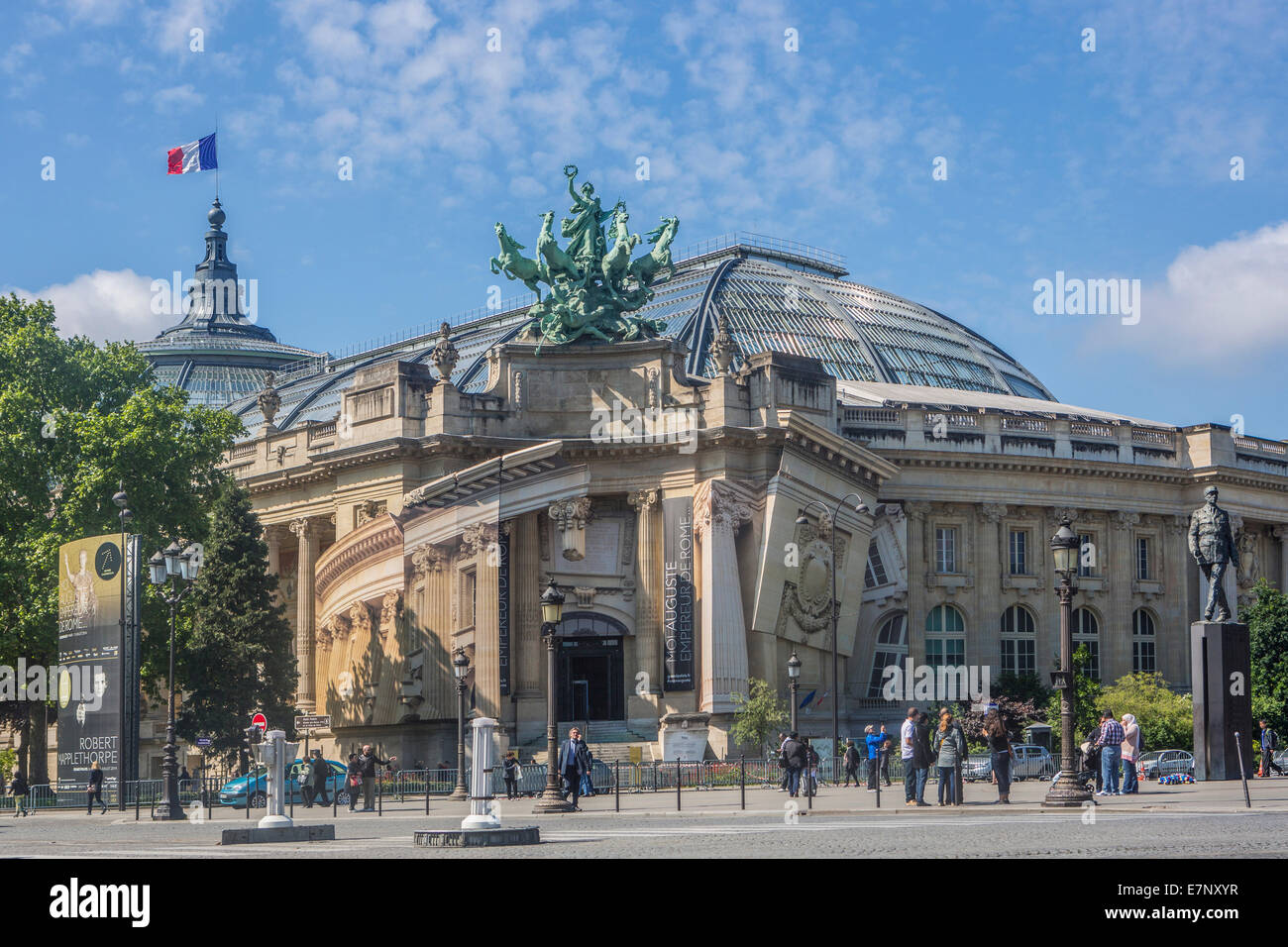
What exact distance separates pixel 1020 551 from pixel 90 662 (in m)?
43.5

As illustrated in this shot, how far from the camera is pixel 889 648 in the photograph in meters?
76.9

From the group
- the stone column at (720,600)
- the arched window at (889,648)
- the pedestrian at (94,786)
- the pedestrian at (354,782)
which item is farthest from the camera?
the arched window at (889,648)

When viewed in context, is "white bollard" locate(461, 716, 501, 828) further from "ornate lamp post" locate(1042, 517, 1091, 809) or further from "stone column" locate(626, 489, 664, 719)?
"stone column" locate(626, 489, 664, 719)

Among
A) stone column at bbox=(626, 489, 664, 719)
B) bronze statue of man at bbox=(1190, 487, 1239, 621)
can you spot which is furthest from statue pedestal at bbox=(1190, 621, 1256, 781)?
stone column at bbox=(626, 489, 664, 719)

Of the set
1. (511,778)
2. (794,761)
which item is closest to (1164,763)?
(794,761)

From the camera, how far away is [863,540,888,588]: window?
76.7 metres

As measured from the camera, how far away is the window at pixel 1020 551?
80.4 m

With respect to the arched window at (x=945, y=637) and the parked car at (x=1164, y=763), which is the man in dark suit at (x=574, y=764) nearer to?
the parked car at (x=1164, y=763)

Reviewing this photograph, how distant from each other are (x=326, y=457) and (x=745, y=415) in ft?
58.0

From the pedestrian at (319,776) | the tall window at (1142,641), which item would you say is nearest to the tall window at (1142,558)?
the tall window at (1142,641)

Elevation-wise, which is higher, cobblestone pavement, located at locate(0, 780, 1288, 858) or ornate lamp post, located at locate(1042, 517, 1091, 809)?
ornate lamp post, located at locate(1042, 517, 1091, 809)

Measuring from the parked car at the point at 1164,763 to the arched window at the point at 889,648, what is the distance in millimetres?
14456

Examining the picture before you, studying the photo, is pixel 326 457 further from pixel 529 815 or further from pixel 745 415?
pixel 529 815

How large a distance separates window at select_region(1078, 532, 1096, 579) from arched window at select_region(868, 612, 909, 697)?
813 cm
